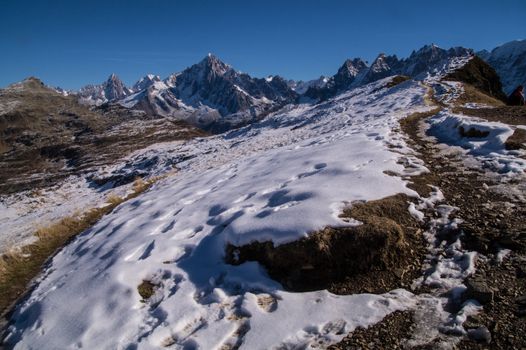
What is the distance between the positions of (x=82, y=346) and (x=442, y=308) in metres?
6.85

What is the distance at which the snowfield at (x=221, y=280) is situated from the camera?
6.60m

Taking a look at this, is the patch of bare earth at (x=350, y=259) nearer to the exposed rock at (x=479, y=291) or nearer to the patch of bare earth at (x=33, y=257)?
the exposed rock at (x=479, y=291)

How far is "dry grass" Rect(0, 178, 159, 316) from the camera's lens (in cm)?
1163

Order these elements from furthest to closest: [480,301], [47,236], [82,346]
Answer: [47,236] → [82,346] → [480,301]

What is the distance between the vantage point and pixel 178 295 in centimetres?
795

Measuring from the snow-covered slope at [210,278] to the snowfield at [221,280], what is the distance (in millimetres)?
28

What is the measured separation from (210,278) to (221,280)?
0.88 feet

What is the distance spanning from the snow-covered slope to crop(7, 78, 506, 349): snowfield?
0.03 meters

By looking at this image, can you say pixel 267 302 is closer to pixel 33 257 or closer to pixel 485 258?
pixel 485 258

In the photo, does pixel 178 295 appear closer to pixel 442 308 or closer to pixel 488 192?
pixel 442 308

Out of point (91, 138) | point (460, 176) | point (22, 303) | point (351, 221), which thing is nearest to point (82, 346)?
point (22, 303)

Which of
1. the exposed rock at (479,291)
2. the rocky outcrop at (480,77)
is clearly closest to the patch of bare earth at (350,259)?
the exposed rock at (479,291)

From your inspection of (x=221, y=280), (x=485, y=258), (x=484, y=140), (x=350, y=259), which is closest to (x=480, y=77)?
(x=484, y=140)

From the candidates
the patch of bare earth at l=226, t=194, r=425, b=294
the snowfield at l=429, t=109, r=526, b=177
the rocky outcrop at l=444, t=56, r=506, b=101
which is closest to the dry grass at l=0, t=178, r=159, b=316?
the patch of bare earth at l=226, t=194, r=425, b=294
